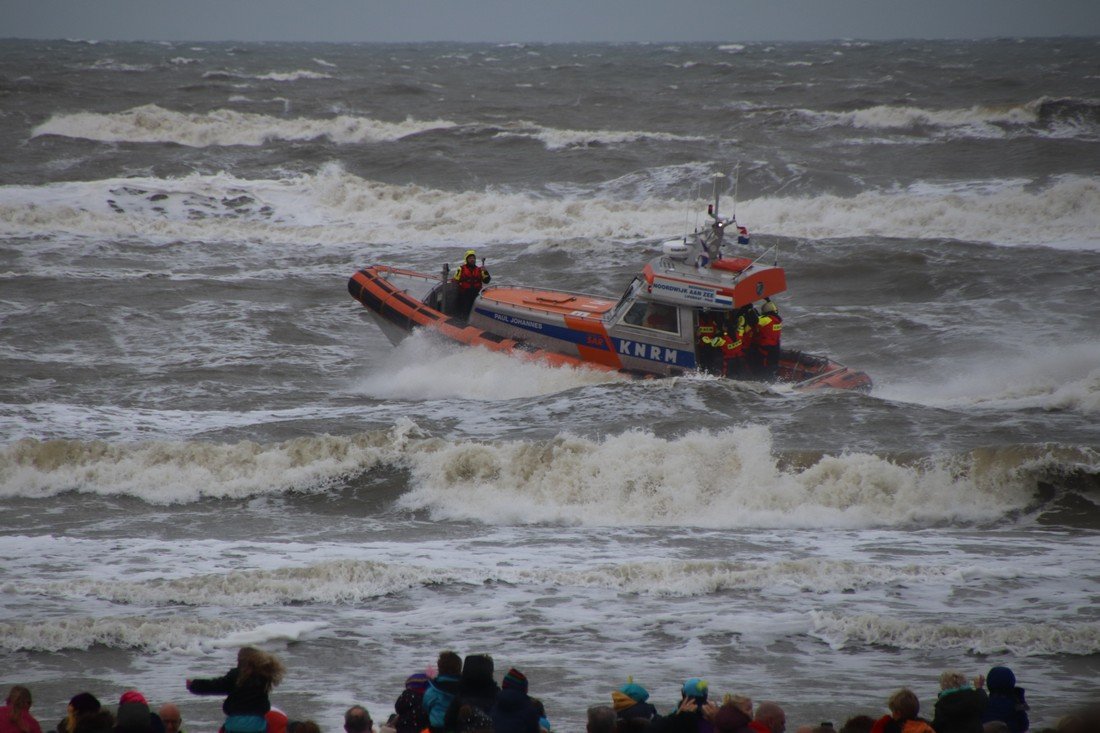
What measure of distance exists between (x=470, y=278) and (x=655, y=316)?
270cm

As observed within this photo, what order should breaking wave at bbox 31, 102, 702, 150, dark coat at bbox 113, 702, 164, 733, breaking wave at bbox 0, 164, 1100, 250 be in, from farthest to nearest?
1. breaking wave at bbox 31, 102, 702, 150
2. breaking wave at bbox 0, 164, 1100, 250
3. dark coat at bbox 113, 702, 164, 733

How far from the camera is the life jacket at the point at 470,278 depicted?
14.4 metres

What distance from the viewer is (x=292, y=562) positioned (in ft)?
29.2

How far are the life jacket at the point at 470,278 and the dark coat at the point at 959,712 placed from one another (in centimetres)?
1068

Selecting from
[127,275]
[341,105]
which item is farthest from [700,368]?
[341,105]

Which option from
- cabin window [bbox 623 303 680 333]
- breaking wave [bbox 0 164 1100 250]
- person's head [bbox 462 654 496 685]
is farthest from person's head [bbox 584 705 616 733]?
breaking wave [bbox 0 164 1100 250]

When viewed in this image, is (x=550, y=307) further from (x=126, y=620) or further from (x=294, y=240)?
(x=294, y=240)

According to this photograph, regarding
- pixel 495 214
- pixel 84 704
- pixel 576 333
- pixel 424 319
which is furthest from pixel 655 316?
pixel 495 214

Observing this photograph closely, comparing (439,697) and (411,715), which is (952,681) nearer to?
(439,697)

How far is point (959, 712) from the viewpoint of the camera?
4285 mm

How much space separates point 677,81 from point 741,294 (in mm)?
49848

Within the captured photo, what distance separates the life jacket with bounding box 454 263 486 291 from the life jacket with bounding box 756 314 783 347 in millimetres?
3667

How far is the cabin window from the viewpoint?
42.5ft

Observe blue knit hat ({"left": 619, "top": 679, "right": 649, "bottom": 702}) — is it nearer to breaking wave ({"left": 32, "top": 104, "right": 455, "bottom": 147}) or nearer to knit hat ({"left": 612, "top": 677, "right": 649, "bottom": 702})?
knit hat ({"left": 612, "top": 677, "right": 649, "bottom": 702})
